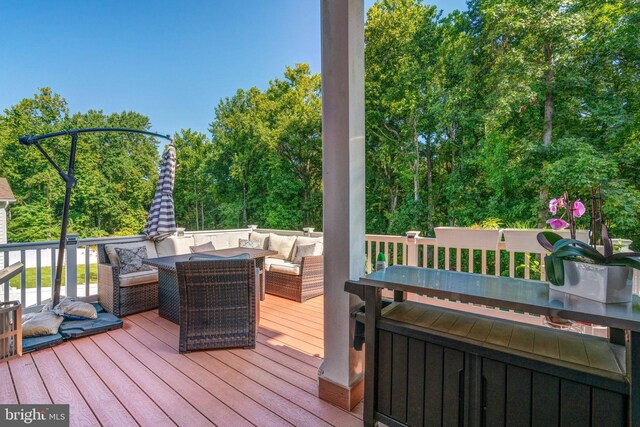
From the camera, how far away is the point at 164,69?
13.0 meters

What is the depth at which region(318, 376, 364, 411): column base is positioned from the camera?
1976mm

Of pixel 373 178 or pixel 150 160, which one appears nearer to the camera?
pixel 373 178

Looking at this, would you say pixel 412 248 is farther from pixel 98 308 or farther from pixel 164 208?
pixel 98 308

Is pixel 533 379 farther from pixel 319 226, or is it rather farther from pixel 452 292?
pixel 319 226

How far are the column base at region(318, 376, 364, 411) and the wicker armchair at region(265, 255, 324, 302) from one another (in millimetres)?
2255

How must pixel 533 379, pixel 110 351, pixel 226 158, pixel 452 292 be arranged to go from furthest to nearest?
pixel 226 158
pixel 110 351
pixel 452 292
pixel 533 379

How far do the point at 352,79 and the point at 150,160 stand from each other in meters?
19.8

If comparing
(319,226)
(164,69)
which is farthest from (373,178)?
(164,69)

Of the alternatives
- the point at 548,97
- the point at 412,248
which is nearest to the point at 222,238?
the point at 412,248

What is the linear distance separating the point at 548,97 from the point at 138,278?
37.7 ft

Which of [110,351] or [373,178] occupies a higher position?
[373,178]

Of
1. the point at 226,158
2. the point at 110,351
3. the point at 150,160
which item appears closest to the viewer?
the point at 110,351

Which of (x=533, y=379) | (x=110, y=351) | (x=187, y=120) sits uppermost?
(x=187, y=120)

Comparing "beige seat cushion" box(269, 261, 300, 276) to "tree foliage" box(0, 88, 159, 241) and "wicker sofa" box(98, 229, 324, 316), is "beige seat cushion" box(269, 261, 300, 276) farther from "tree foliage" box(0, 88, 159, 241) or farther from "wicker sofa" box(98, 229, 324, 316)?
"tree foliage" box(0, 88, 159, 241)
